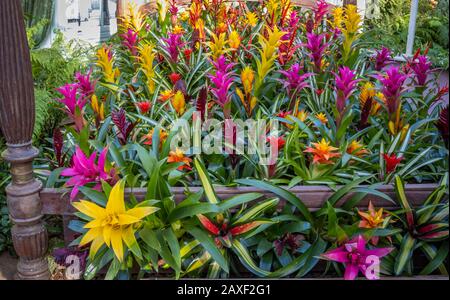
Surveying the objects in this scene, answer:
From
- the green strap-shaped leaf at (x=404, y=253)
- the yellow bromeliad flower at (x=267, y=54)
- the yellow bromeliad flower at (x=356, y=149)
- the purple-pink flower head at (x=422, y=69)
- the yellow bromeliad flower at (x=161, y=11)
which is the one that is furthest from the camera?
the yellow bromeliad flower at (x=161, y=11)

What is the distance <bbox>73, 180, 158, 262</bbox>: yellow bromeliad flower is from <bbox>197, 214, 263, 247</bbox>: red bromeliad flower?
198mm

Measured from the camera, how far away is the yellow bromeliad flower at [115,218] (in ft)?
4.35

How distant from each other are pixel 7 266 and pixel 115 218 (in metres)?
0.98

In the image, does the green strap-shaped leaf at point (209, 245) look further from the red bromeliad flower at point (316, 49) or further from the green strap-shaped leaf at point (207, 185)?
the red bromeliad flower at point (316, 49)

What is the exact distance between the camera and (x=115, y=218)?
1331mm

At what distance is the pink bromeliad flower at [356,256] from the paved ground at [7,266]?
1322 mm

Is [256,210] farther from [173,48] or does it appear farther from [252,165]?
[173,48]

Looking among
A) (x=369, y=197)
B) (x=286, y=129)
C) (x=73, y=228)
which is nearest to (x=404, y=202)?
(x=369, y=197)

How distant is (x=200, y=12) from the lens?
11.4ft

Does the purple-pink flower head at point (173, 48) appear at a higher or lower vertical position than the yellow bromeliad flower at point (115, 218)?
higher

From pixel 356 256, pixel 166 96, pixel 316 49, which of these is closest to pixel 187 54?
pixel 166 96

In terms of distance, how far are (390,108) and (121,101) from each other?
49.5 inches

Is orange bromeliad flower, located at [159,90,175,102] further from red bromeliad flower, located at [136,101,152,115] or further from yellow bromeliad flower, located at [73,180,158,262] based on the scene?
yellow bromeliad flower, located at [73,180,158,262]

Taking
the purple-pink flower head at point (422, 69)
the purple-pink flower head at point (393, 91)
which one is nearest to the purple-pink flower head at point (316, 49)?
the purple-pink flower head at point (422, 69)
